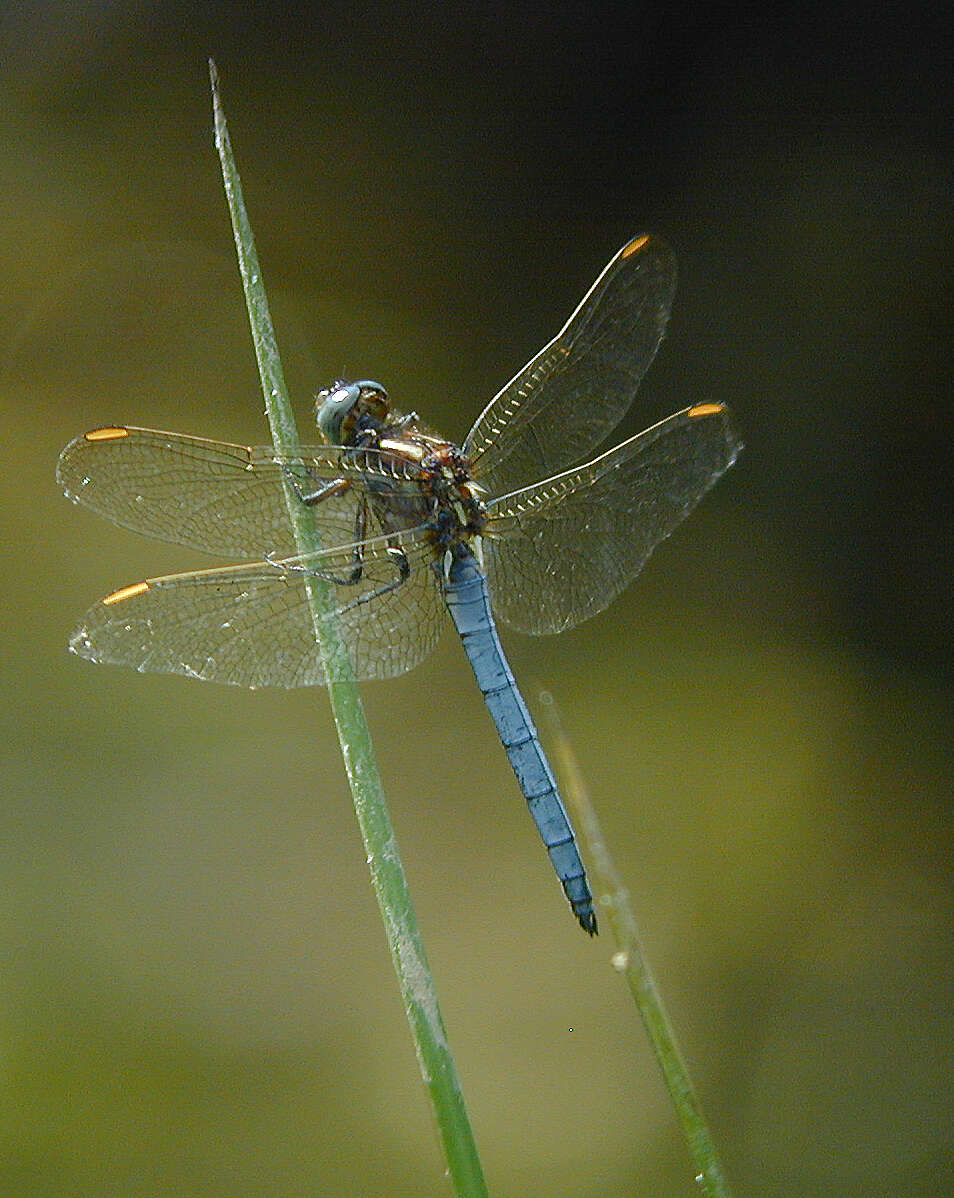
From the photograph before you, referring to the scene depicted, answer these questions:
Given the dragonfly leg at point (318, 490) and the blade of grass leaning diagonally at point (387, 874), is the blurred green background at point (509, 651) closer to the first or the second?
the dragonfly leg at point (318, 490)

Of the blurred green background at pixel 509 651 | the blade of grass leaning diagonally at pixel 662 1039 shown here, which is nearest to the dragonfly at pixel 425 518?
the blade of grass leaning diagonally at pixel 662 1039

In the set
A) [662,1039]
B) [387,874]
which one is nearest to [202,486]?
[387,874]

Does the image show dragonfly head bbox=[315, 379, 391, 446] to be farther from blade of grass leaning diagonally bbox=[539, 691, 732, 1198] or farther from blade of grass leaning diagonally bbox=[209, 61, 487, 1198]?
blade of grass leaning diagonally bbox=[539, 691, 732, 1198]

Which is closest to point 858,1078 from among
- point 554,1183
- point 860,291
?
point 554,1183

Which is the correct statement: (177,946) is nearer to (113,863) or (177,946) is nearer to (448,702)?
(113,863)

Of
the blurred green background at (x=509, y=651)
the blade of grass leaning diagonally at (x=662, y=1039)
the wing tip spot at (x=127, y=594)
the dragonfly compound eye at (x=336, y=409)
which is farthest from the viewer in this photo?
the blurred green background at (x=509, y=651)

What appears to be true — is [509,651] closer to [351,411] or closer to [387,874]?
[351,411]
